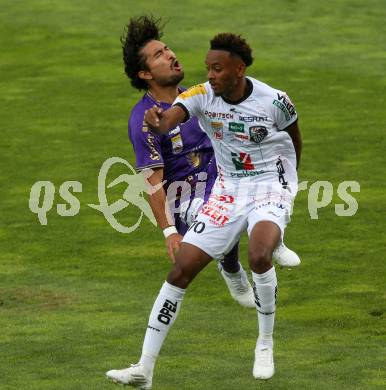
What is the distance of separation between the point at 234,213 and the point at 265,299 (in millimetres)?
741

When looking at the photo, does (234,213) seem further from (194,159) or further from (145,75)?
(145,75)

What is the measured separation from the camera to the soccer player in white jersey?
10.0 meters

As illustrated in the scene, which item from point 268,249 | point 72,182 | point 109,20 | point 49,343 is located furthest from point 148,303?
point 109,20

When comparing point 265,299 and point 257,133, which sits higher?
point 257,133

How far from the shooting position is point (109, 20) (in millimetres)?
27891

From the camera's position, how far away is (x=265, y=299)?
33.2 ft

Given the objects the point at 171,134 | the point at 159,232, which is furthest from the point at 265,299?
the point at 159,232

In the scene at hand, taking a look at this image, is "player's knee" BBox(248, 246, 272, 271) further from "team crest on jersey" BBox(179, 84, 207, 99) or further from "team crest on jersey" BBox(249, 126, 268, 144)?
"team crest on jersey" BBox(179, 84, 207, 99)

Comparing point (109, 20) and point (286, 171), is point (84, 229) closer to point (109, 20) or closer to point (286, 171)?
point (286, 171)

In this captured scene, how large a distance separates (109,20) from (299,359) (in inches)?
702

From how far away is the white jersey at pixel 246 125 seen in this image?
10.3 m

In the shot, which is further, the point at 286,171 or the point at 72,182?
the point at 72,182

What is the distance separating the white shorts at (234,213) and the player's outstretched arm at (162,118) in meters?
0.76

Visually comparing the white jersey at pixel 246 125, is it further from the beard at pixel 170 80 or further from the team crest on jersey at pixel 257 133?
the beard at pixel 170 80
